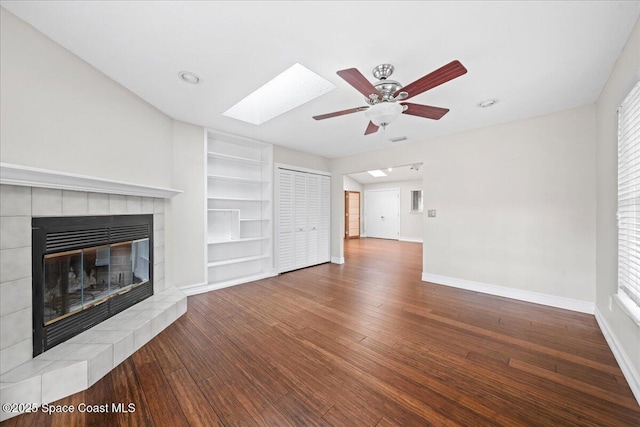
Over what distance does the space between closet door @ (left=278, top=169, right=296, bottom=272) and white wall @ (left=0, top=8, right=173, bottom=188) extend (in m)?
2.16

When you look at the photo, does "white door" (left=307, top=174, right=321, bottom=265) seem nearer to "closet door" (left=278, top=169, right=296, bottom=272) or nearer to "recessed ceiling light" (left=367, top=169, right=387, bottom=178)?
"closet door" (left=278, top=169, right=296, bottom=272)

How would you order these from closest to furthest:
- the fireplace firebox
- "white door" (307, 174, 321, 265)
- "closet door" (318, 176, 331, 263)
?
the fireplace firebox
"white door" (307, 174, 321, 265)
"closet door" (318, 176, 331, 263)

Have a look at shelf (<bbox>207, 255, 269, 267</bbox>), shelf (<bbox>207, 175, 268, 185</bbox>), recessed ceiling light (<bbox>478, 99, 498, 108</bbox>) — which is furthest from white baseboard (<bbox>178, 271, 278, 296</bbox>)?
recessed ceiling light (<bbox>478, 99, 498, 108</bbox>)

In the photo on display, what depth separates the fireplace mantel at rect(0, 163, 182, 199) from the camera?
4.64 feet

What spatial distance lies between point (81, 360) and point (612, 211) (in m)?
4.44

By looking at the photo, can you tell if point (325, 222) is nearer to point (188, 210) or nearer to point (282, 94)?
point (188, 210)

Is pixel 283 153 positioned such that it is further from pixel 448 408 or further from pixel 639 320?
pixel 639 320

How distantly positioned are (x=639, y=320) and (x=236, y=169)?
180 inches

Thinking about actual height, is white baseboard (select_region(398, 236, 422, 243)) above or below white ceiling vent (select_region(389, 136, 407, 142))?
below

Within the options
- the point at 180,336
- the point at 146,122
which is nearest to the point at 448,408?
the point at 180,336

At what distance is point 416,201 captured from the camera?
28.4ft

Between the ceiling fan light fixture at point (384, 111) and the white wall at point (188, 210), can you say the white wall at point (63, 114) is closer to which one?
the white wall at point (188, 210)

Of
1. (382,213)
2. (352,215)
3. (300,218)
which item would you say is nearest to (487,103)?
(300,218)

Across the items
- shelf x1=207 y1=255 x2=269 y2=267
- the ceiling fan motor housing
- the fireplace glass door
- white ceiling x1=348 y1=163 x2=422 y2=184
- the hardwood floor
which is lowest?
the hardwood floor
